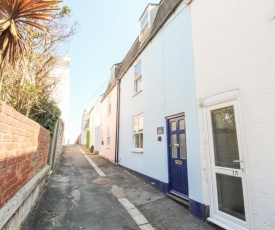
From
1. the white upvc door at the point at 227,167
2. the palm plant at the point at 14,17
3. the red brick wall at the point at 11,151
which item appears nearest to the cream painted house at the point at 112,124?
the white upvc door at the point at 227,167

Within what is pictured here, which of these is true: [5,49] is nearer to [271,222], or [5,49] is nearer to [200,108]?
[200,108]

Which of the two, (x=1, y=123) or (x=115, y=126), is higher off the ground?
(x=115, y=126)

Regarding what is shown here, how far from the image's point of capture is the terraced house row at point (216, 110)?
10.3 ft

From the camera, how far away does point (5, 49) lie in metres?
2.62

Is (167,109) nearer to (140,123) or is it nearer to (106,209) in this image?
(140,123)

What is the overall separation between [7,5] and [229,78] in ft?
12.9

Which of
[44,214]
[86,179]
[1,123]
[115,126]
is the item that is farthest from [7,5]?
[115,126]

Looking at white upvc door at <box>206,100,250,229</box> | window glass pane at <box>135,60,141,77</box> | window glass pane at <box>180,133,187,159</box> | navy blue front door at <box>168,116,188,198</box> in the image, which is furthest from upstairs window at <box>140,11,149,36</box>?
white upvc door at <box>206,100,250,229</box>

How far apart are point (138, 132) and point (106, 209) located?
4.32m

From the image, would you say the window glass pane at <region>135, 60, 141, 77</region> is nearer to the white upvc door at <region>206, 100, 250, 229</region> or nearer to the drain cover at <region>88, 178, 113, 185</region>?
the drain cover at <region>88, 178, 113, 185</region>

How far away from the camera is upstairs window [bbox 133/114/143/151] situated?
8505 mm

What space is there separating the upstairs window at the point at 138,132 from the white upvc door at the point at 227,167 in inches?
177

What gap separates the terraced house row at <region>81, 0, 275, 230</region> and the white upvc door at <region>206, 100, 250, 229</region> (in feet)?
0.06

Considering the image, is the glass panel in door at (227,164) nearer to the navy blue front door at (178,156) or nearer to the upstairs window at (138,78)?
the navy blue front door at (178,156)
